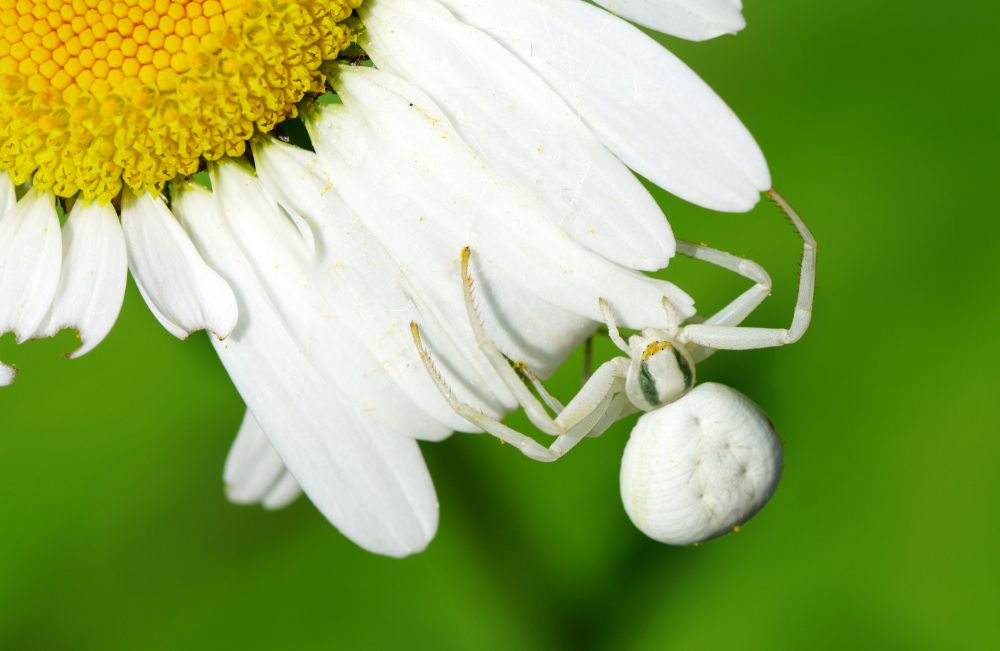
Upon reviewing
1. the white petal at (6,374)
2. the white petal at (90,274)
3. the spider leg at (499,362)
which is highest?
the white petal at (90,274)

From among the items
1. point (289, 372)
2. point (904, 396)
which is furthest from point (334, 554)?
point (904, 396)

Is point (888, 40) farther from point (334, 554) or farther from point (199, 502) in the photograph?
point (199, 502)

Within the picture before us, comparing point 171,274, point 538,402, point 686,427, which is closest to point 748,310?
point 686,427

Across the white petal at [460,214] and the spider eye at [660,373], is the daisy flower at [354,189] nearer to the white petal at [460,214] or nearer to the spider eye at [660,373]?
the white petal at [460,214]

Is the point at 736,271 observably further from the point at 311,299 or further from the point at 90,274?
the point at 90,274

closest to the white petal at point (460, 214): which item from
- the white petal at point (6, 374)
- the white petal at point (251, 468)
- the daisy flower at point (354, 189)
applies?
the daisy flower at point (354, 189)
